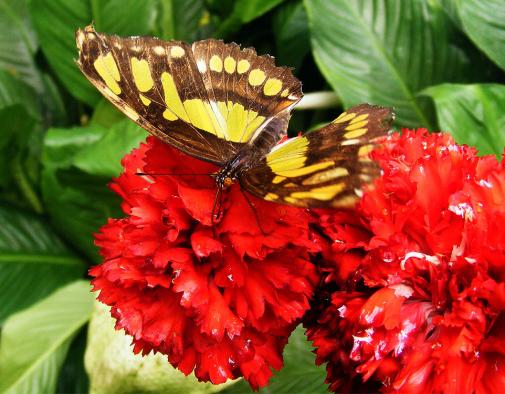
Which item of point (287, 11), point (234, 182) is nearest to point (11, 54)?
point (287, 11)

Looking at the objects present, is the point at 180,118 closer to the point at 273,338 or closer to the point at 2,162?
the point at 273,338

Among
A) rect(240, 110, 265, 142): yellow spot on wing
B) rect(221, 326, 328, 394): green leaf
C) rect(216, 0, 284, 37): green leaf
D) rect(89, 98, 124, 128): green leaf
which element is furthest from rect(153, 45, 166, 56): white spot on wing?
rect(89, 98, 124, 128): green leaf

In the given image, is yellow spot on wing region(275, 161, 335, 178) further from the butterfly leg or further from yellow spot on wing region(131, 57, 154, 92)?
yellow spot on wing region(131, 57, 154, 92)

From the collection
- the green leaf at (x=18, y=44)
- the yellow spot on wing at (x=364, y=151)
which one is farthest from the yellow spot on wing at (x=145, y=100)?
the green leaf at (x=18, y=44)

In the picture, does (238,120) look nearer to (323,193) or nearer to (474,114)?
(323,193)

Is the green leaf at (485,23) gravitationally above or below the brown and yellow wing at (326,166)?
below

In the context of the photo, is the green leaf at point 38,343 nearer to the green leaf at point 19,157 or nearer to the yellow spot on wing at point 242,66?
the green leaf at point 19,157

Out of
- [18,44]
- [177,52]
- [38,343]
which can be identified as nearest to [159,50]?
[177,52]
